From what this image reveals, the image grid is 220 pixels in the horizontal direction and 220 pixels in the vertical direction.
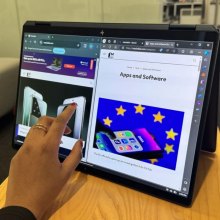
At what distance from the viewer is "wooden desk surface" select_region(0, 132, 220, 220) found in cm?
46

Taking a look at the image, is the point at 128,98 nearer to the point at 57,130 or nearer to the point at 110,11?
the point at 57,130

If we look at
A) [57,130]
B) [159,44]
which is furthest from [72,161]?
[159,44]

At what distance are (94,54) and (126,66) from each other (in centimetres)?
9

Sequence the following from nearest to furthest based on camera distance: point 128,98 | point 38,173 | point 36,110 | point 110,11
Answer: point 38,173
point 128,98
point 36,110
point 110,11

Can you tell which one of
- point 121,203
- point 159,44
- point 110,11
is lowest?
point 121,203

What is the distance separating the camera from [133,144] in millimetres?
516

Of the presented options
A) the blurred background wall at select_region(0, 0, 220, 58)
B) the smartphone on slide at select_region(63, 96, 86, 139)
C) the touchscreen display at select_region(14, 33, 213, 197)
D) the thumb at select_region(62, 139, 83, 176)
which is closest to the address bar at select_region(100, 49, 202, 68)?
the touchscreen display at select_region(14, 33, 213, 197)

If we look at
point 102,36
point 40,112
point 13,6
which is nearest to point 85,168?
point 40,112

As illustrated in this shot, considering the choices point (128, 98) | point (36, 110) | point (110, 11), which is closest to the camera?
point (128, 98)

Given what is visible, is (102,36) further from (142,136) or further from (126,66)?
(142,136)

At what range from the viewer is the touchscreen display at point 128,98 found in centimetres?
46

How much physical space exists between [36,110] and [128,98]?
0.89 feet

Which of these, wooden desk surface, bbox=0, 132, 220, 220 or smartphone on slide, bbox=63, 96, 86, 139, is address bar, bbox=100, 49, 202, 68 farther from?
wooden desk surface, bbox=0, 132, 220, 220

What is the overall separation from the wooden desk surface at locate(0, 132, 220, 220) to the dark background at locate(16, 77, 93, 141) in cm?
13
